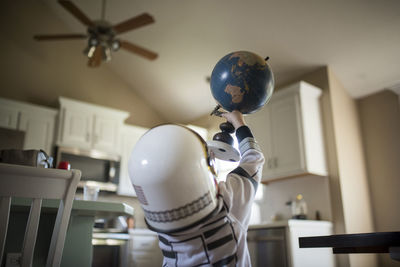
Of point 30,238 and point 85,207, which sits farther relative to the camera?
point 85,207

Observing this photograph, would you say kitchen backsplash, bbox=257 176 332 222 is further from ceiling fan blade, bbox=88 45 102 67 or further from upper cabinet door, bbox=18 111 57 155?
upper cabinet door, bbox=18 111 57 155

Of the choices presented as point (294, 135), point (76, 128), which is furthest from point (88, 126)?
point (294, 135)

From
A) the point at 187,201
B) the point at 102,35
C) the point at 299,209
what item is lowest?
the point at 187,201

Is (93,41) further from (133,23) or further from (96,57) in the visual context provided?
(133,23)

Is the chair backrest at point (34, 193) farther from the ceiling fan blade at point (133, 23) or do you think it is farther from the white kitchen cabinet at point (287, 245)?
the white kitchen cabinet at point (287, 245)

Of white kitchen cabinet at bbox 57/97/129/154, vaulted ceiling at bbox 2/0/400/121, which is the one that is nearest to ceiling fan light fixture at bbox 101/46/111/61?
vaulted ceiling at bbox 2/0/400/121

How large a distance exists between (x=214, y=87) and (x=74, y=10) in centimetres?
229

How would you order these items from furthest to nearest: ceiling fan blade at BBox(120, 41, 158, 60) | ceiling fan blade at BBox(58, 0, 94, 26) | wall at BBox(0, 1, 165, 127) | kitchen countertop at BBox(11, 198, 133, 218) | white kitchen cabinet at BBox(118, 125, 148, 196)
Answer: white kitchen cabinet at BBox(118, 125, 148, 196) < wall at BBox(0, 1, 165, 127) < ceiling fan blade at BBox(120, 41, 158, 60) < ceiling fan blade at BBox(58, 0, 94, 26) < kitchen countertop at BBox(11, 198, 133, 218)

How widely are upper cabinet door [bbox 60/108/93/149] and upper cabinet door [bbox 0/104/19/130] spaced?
51 centimetres

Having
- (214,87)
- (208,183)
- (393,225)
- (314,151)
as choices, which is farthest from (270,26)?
(208,183)

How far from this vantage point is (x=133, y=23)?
10.8 feet

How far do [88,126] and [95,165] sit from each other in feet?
1.65

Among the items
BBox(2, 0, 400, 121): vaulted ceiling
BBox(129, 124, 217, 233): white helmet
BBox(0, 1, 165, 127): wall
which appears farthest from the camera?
BBox(0, 1, 165, 127): wall

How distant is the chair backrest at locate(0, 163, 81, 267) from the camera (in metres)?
1.06
